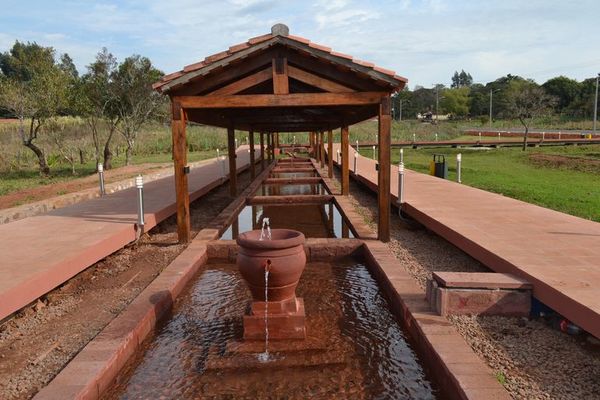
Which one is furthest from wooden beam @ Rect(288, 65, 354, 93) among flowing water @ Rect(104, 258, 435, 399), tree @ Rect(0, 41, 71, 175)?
tree @ Rect(0, 41, 71, 175)

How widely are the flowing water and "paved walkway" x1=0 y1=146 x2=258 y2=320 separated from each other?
4.62 ft

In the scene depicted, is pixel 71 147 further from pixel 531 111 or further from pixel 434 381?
pixel 531 111

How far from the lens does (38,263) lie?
5.73m

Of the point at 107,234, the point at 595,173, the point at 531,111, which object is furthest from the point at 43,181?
the point at 531,111


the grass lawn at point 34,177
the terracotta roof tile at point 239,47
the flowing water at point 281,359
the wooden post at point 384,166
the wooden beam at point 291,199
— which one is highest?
the terracotta roof tile at point 239,47

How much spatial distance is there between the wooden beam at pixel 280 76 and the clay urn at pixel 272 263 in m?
3.86

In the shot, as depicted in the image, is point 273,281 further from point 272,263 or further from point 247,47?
point 247,47

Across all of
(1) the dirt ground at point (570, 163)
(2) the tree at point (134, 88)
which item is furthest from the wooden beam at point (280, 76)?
(2) the tree at point (134, 88)

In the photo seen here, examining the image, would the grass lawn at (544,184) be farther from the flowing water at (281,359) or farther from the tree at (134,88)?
the tree at (134,88)

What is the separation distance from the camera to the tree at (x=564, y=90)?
72756mm

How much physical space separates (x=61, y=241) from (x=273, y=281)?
4212 mm

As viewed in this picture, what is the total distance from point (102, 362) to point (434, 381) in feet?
8.73

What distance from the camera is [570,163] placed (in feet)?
66.6

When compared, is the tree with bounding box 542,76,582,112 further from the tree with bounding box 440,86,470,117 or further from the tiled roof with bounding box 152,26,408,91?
the tiled roof with bounding box 152,26,408,91
